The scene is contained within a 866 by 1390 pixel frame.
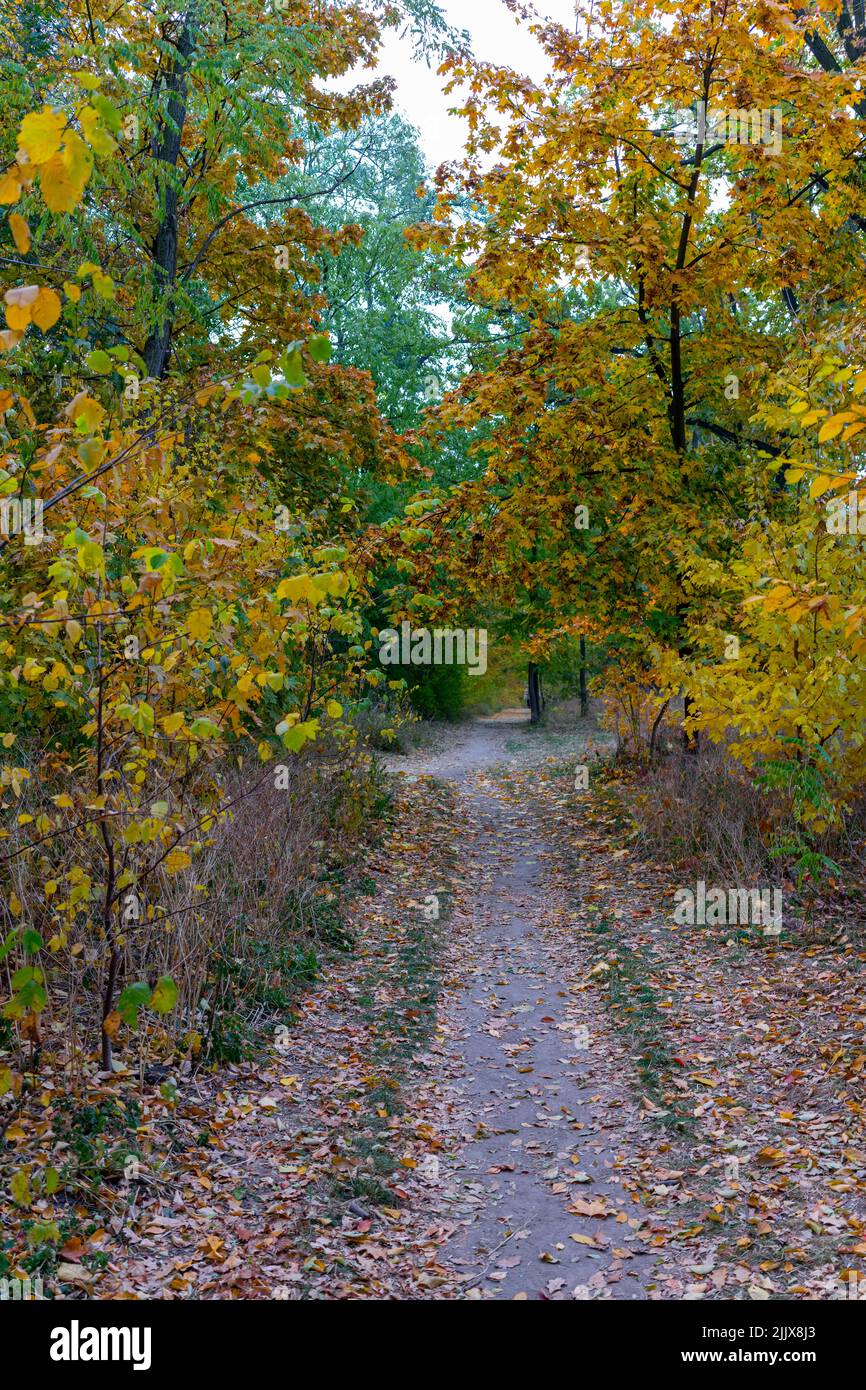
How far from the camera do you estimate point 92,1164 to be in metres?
3.87

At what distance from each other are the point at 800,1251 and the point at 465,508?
7663 mm

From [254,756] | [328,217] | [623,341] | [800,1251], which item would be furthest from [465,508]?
[328,217]

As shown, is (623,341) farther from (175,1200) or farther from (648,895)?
(175,1200)

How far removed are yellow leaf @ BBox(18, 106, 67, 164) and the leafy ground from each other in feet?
11.4

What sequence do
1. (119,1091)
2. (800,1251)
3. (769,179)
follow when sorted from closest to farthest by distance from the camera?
1. (800,1251)
2. (119,1091)
3. (769,179)

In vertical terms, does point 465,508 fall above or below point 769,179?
below

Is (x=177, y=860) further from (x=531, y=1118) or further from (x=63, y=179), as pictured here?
(x=63, y=179)

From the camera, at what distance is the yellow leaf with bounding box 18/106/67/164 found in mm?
1875

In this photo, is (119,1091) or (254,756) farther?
(254,756)

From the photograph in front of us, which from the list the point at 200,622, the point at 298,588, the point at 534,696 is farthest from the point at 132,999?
the point at 534,696

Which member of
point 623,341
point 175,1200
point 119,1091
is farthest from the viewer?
point 623,341

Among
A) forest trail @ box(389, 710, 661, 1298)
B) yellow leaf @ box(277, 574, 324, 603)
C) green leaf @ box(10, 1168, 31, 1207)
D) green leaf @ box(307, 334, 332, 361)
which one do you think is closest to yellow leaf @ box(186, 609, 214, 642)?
yellow leaf @ box(277, 574, 324, 603)

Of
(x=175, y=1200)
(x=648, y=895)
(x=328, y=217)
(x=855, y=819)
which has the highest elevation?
(x=328, y=217)

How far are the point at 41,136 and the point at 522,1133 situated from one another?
4.66 m
